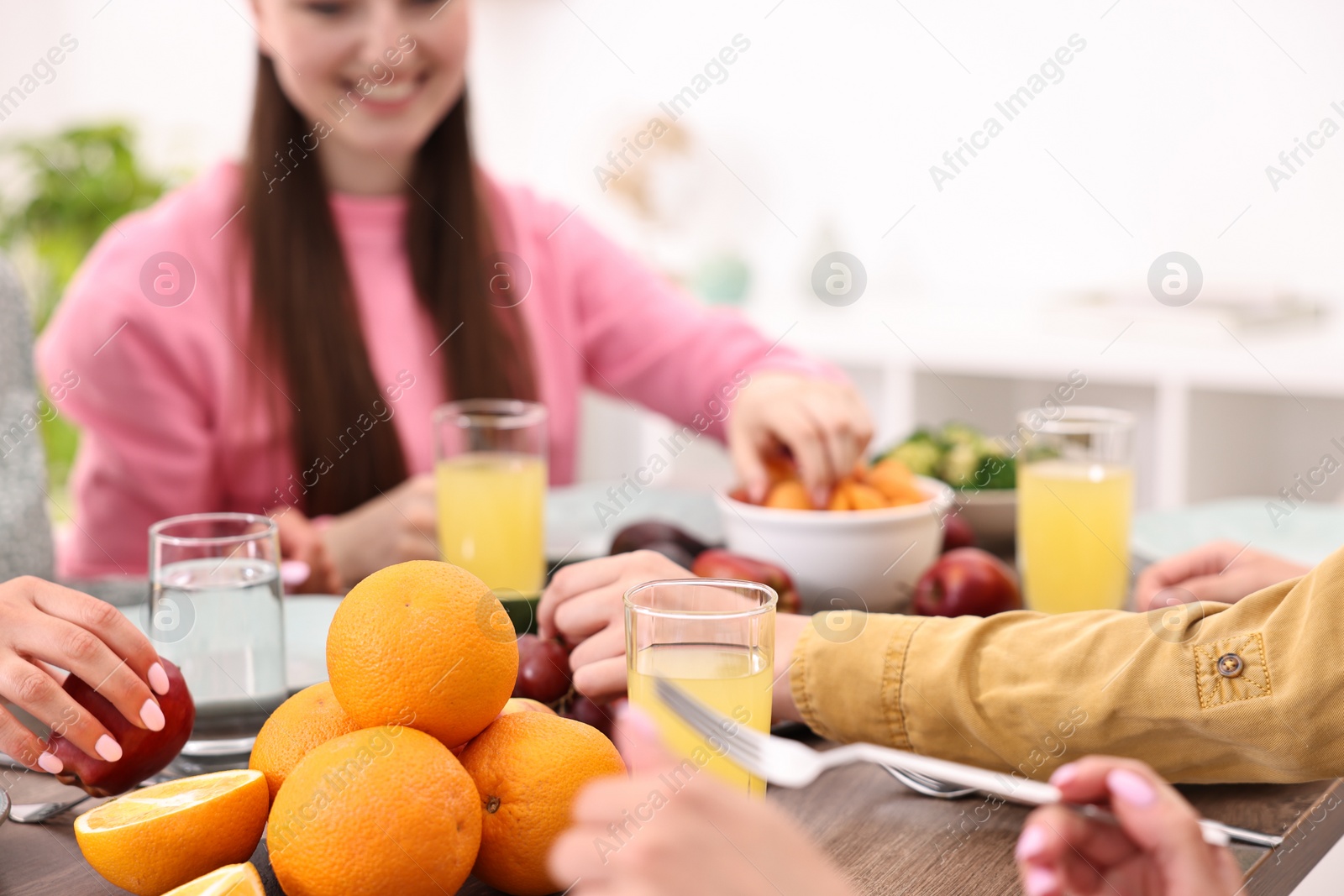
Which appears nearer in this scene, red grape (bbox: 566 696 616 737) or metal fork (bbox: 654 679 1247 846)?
metal fork (bbox: 654 679 1247 846)

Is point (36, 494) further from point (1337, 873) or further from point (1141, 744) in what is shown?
point (1337, 873)

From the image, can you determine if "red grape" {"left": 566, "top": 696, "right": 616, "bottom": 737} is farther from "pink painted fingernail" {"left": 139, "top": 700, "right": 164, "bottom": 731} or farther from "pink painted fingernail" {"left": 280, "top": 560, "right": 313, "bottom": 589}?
"pink painted fingernail" {"left": 280, "top": 560, "right": 313, "bottom": 589}

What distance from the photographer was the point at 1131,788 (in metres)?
0.42

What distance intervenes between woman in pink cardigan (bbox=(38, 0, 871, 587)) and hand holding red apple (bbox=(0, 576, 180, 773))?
79 cm

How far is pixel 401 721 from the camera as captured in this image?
0.56m

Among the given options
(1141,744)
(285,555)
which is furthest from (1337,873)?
(285,555)

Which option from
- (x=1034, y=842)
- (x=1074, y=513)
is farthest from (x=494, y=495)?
(x=1034, y=842)

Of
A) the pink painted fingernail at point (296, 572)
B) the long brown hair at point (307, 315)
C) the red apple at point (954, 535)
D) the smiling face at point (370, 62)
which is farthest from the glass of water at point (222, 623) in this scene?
the smiling face at point (370, 62)

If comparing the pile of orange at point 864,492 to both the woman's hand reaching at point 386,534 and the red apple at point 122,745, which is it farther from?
the red apple at point 122,745

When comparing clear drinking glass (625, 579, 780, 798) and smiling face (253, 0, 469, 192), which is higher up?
smiling face (253, 0, 469, 192)

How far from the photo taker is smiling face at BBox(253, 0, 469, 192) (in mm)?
1513

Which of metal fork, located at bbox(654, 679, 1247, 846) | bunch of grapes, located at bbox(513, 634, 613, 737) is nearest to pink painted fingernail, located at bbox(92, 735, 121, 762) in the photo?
bunch of grapes, located at bbox(513, 634, 613, 737)

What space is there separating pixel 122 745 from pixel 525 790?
249mm

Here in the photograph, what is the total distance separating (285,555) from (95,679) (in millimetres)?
553
